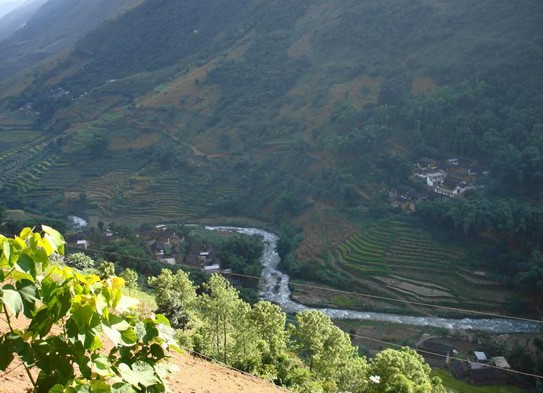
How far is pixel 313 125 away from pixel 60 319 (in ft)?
133

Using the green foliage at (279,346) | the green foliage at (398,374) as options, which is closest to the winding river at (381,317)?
the green foliage at (279,346)

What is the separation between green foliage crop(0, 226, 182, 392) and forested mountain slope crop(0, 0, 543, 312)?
80.3 feet

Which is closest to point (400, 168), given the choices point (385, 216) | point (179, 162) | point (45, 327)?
point (385, 216)

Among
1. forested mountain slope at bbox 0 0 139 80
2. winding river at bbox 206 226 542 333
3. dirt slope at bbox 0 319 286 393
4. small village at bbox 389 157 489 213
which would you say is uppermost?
forested mountain slope at bbox 0 0 139 80

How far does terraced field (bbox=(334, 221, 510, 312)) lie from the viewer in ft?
80.1

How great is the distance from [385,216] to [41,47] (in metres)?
75.9

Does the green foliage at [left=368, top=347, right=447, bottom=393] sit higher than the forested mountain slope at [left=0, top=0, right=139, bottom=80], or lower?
lower

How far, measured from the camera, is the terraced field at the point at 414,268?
24406mm

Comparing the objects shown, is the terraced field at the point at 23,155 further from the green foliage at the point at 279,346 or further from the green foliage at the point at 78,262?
the green foliage at the point at 279,346

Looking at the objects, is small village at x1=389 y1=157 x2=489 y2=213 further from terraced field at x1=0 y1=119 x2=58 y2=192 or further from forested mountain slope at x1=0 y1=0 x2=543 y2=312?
terraced field at x1=0 y1=119 x2=58 y2=192

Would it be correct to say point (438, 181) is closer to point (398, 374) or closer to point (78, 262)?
point (78, 262)

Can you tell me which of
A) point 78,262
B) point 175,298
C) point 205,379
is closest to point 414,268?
point 175,298

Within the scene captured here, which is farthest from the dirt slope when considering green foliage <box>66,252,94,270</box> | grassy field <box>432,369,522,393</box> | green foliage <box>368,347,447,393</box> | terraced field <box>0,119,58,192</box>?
terraced field <box>0,119,58,192</box>

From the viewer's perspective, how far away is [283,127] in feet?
140
